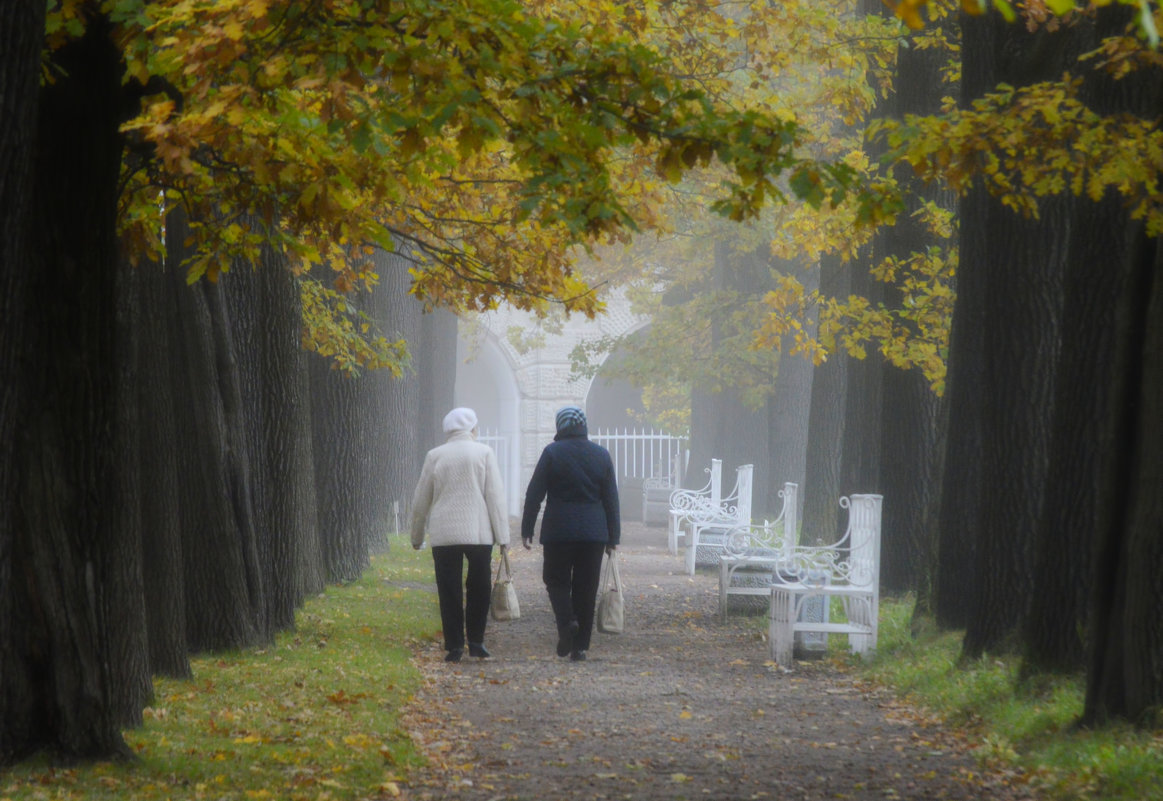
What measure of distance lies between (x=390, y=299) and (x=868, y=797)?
513 inches

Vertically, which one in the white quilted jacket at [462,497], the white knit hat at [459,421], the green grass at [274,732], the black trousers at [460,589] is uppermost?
the white knit hat at [459,421]

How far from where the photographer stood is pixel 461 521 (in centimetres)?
1002

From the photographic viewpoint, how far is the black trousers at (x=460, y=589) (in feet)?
33.0

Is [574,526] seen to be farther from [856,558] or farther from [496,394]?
[496,394]

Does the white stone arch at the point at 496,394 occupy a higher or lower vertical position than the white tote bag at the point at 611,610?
higher

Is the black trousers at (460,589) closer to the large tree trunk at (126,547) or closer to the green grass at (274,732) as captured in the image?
the green grass at (274,732)

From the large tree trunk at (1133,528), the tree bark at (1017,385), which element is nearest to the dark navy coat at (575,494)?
the tree bark at (1017,385)

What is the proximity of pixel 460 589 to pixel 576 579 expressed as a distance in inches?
33.0

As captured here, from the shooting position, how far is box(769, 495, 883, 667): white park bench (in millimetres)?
10094

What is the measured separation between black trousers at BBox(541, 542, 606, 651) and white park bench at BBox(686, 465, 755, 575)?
27.1 ft

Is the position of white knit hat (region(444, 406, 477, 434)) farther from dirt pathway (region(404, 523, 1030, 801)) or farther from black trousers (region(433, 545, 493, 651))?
dirt pathway (region(404, 523, 1030, 801))

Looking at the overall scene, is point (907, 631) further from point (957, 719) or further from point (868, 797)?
point (868, 797)

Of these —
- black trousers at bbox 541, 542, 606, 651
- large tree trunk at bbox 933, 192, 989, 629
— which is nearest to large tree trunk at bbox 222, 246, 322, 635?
black trousers at bbox 541, 542, 606, 651

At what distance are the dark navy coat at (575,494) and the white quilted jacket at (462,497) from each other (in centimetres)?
26
